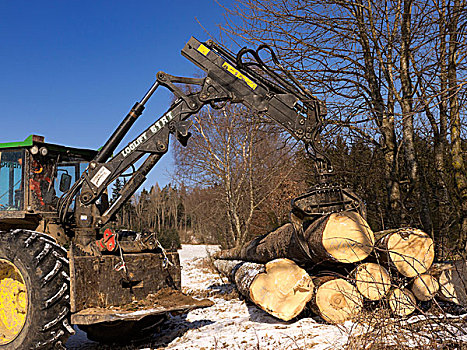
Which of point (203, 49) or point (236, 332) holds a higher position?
point (203, 49)

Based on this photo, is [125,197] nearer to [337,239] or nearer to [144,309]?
[144,309]

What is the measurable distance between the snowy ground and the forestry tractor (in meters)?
0.49

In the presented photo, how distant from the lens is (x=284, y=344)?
15.6ft

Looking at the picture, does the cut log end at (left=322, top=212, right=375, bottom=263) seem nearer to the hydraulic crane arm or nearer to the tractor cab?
the hydraulic crane arm

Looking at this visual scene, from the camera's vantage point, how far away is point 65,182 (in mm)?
6395

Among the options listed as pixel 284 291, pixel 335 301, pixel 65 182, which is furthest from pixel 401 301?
pixel 65 182

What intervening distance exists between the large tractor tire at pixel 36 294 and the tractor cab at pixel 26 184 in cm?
67

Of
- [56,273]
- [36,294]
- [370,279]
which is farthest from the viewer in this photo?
[370,279]

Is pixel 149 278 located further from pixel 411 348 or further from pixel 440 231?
pixel 440 231

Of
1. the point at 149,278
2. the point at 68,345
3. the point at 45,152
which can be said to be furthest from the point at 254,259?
the point at 45,152

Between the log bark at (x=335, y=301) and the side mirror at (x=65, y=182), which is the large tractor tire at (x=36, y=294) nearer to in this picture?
Result: the side mirror at (x=65, y=182)

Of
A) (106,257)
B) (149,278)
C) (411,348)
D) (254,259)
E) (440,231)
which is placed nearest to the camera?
(411,348)

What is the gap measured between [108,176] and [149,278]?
1.51 m

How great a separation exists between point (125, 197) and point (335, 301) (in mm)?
3115
